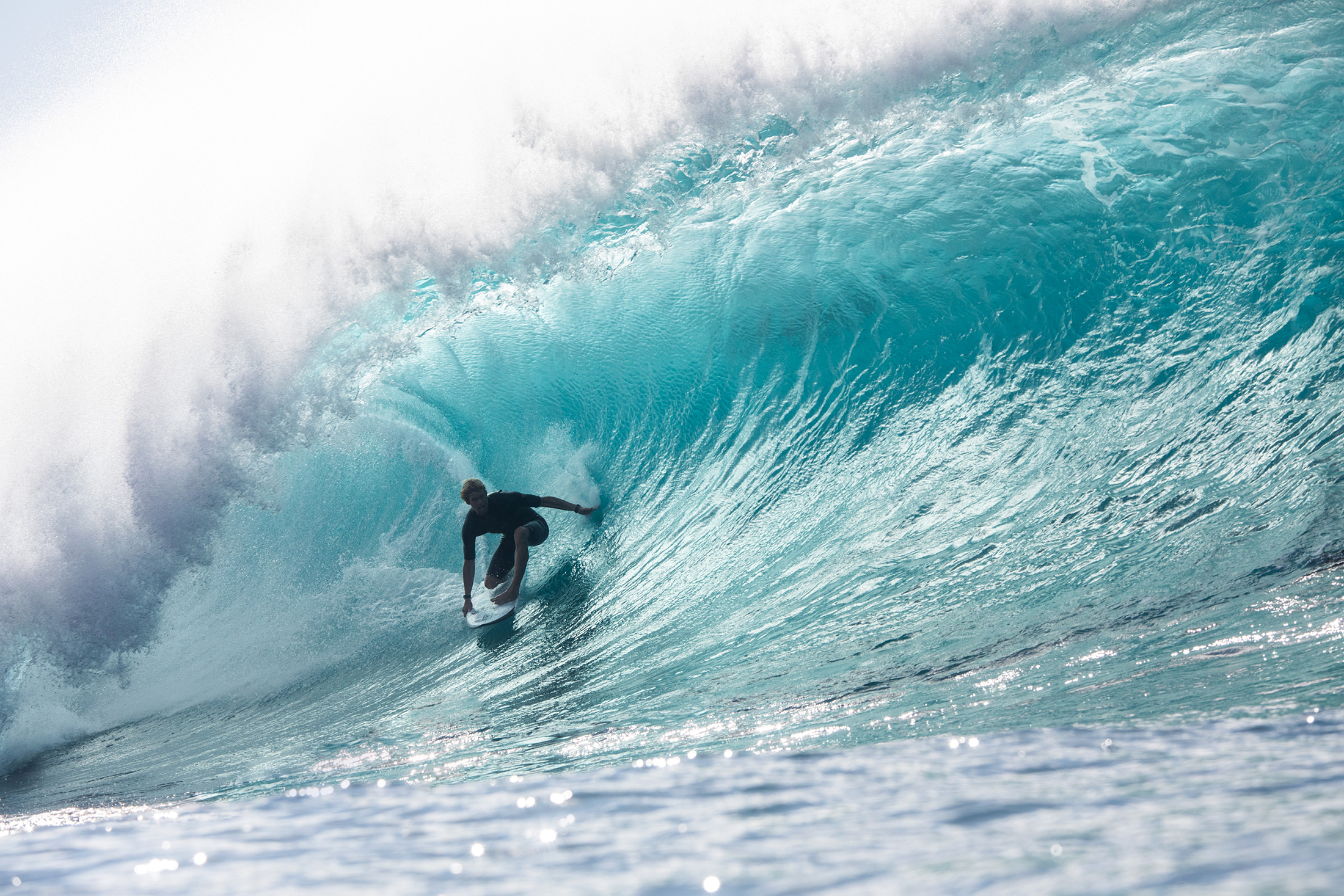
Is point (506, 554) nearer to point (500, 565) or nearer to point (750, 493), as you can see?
point (500, 565)

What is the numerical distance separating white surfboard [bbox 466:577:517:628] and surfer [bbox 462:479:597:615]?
0.04 metres

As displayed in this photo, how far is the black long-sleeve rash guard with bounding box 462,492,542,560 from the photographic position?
654 cm

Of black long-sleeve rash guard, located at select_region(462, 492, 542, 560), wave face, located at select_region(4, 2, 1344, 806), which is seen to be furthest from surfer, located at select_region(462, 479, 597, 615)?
wave face, located at select_region(4, 2, 1344, 806)

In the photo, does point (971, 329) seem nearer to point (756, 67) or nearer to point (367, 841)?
point (756, 67)

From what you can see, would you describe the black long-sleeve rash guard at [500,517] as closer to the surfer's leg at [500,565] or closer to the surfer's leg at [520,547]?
the surfer's leg at [520,547]

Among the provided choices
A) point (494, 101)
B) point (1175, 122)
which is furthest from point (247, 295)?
point (1175, 122)

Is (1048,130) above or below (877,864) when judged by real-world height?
above

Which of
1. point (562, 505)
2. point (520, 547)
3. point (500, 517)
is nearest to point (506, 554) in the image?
point (520, 547)

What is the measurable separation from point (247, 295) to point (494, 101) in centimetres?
367

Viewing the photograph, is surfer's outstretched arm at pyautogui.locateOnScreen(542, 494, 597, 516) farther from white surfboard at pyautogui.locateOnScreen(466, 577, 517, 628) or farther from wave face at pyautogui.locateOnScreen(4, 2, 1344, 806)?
white surfboard at pyautogui.locateOnScreen(466, 577, 517, 628)

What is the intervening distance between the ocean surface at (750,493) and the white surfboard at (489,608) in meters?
Answer: 0.19

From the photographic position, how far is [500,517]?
665 cm

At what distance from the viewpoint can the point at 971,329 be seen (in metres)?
6.95

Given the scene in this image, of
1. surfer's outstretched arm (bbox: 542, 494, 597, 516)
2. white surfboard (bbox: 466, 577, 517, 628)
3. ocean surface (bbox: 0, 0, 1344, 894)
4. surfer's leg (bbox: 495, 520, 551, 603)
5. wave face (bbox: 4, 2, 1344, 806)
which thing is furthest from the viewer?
surfer's outstretched arm (bbox: 542, 494, 597, 516)
